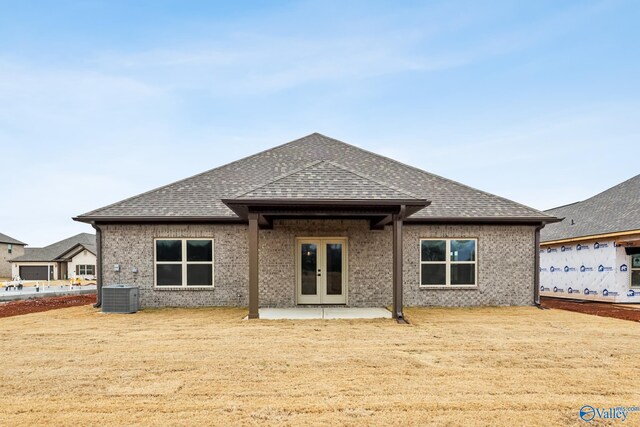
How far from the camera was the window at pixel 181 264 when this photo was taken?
11.9 m

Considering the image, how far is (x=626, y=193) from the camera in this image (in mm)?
17484

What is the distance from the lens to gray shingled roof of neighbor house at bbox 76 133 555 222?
30.8 feet

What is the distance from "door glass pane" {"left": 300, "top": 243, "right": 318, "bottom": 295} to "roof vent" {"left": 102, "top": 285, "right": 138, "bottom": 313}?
5262 mm

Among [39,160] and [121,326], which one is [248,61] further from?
[39,160]

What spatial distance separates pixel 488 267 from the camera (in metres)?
12.2

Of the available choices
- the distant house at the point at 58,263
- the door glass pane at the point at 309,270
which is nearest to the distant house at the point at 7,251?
the distant house at the point at 58,263

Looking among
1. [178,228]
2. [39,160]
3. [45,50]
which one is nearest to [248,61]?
[45,50]

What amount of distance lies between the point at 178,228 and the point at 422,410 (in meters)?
9.93

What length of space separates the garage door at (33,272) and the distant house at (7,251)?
6034mm

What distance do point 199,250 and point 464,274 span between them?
8838 millimetres

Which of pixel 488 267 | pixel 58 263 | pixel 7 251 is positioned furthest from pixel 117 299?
pixel 7 251

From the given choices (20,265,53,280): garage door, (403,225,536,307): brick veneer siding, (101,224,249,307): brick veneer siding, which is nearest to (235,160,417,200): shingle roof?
(101,224,249,307): brick veneer siding

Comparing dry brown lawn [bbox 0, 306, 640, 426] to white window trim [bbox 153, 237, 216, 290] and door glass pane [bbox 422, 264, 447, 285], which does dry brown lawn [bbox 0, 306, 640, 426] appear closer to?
white window trim [bbox 153, 237, 216, 290]

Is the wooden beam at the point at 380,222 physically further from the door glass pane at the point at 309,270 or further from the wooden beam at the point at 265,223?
the wooden beam at the point at 265,223
